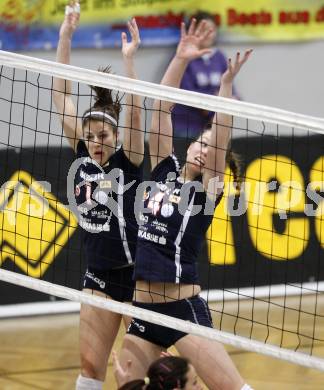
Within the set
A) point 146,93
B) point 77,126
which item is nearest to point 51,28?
point 77,126

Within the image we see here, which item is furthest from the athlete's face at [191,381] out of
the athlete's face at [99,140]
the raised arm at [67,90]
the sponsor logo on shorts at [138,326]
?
the raised arm at [67,90]

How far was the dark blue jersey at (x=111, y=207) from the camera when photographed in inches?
246

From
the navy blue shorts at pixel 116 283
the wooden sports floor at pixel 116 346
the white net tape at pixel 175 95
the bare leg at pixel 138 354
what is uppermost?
the white net tape at pixel 175 95

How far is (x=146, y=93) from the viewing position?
5.89 meters

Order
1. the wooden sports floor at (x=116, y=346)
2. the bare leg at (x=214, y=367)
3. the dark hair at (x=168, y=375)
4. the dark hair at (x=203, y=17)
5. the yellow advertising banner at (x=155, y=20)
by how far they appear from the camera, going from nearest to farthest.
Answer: the dark hair at (x=168, y=375)
the bare leg at (x=214, y=367)
the wooden sports floor at (x=116, y=346)
the yellow advertising banner at (x=155, y=20)
the dark hair at (x=203, y=17)

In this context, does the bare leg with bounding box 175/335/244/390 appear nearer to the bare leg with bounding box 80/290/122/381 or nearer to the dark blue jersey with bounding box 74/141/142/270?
the bare leg with bounding box 80/290/122/381

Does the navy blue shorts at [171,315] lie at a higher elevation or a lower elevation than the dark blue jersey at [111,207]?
lower

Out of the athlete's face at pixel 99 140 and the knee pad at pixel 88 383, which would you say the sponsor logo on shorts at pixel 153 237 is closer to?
the athlete's face at pixel 99 140

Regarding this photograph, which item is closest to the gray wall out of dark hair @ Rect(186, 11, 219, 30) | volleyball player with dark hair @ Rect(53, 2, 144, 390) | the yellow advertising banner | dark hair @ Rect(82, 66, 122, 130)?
the yellow advertising banner

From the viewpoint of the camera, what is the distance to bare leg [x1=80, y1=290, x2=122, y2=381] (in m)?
6.21

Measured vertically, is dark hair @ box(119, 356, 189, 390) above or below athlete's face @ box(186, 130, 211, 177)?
below

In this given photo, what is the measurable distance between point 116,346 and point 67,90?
240 centimetres

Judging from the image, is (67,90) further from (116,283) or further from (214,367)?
(214,367)

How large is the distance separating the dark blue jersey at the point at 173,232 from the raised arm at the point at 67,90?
863mm
